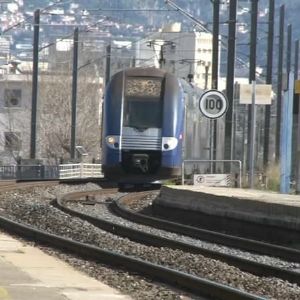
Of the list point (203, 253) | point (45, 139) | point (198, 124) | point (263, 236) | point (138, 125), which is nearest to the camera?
point (203, 253)

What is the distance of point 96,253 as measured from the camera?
43.1 ft

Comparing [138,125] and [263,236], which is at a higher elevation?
[138,125]

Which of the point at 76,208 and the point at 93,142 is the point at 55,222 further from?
the point at 93,142

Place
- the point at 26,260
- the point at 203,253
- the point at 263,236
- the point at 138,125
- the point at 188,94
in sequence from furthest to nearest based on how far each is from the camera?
the point at 188,94
the point at 138,125
the point at 263,236
the point at 203,253
the point at 26,260

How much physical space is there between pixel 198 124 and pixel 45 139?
131 feet

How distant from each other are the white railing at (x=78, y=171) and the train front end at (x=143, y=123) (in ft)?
57.8

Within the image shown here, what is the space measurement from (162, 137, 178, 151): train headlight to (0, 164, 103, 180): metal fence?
17426 millimetres

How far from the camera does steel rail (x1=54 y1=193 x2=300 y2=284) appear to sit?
1148 cm

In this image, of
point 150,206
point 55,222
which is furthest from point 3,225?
point 150,206

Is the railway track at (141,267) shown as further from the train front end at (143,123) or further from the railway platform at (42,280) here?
the train front end at (143,123)

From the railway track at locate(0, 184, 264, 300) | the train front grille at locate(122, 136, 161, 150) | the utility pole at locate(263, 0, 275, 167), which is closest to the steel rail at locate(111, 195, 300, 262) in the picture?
the railway track at locate(0, 184, 264, 300)

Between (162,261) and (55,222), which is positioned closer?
(162,261)

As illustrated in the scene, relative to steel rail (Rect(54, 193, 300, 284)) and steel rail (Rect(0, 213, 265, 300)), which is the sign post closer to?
steel rail (Rect(54, 193, 300, 284))

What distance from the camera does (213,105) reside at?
76.7ft
